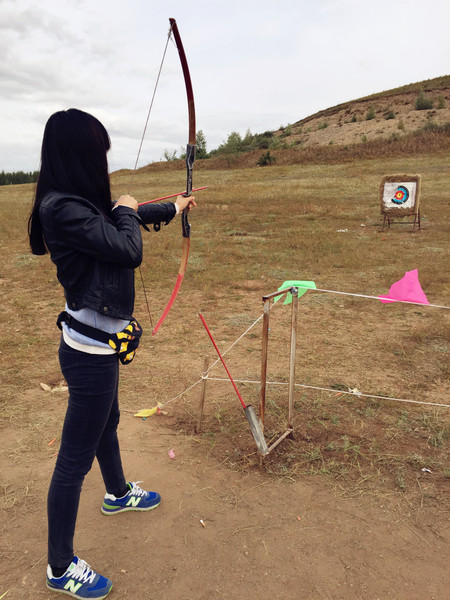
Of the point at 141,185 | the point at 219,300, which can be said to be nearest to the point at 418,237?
the point at 219,300

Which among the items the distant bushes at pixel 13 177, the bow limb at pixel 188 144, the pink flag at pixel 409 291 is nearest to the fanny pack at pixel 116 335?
the bow limb at pixel 188 144

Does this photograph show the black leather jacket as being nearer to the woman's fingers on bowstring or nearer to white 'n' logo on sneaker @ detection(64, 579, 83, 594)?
the woman's fingers on bowstring

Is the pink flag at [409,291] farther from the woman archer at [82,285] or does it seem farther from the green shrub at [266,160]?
the green shrub at [266,160]

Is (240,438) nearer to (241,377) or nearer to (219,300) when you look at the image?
(241,377)

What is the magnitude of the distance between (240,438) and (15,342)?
280cm

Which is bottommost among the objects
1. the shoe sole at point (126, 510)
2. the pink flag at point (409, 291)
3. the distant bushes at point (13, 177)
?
the shoe sole at point (126, 510)

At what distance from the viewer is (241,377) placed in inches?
145

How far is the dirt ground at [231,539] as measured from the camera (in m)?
1.77

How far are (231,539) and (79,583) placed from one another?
2.16 ft

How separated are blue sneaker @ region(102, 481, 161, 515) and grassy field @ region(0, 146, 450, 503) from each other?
55cm

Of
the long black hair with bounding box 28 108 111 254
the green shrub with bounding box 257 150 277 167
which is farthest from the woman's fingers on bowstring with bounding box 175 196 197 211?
the green shrub with bounding box 257 150 277 167

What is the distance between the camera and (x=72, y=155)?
144 centimetres

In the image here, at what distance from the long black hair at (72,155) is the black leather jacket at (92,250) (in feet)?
0.20

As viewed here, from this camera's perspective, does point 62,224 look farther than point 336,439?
No
